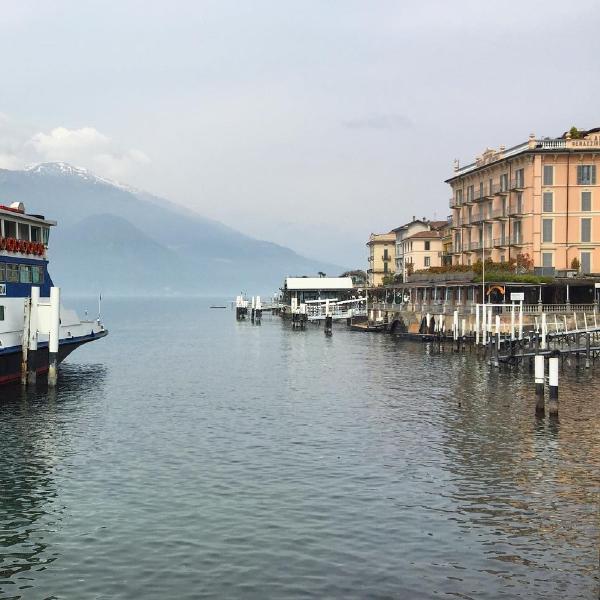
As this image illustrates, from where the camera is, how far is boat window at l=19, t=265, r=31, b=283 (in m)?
55.6

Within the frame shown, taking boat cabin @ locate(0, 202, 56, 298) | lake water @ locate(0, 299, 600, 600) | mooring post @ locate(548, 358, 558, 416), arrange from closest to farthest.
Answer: lake water @ locate(0, 299, 600, 600) < mooring post @ locate(548, 358, 558, 416) < boat cabin @ locate(0, 202, 56, 298)

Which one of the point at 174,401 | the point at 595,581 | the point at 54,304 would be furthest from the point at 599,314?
the point at 595,581

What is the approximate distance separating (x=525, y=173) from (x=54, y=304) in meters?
65.9

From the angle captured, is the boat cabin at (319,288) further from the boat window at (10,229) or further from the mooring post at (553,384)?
the mooring post at (553,384)

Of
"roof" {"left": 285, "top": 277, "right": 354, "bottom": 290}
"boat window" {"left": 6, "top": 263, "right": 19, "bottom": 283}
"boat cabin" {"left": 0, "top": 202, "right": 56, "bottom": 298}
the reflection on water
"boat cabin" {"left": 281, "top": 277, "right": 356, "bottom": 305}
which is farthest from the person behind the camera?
"boat cabin" {"left": 281, "top": 277, "right": 356, "bottom": 305}

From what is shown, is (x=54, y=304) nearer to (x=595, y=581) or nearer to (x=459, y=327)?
(x=595, y=581)

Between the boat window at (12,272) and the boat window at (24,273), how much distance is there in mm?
493

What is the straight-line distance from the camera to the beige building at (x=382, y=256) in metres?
183

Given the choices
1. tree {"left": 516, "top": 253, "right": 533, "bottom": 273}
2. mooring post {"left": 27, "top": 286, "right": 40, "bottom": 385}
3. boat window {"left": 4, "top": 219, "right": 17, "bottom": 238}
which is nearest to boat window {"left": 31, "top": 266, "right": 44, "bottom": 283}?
boat window {"left": 4, "top": 219, "right": 17, "bottom": 238}

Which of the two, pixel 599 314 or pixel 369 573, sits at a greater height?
pixel 599 314

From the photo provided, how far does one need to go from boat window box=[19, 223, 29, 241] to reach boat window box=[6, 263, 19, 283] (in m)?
2.66

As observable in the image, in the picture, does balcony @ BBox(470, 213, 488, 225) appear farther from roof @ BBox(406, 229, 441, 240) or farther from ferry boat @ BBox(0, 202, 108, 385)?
ferry boat @ BBox(0, 202, 108, 385)

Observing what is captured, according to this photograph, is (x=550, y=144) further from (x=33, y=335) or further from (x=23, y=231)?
(x=33, y=335)

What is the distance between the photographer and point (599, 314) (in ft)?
269
